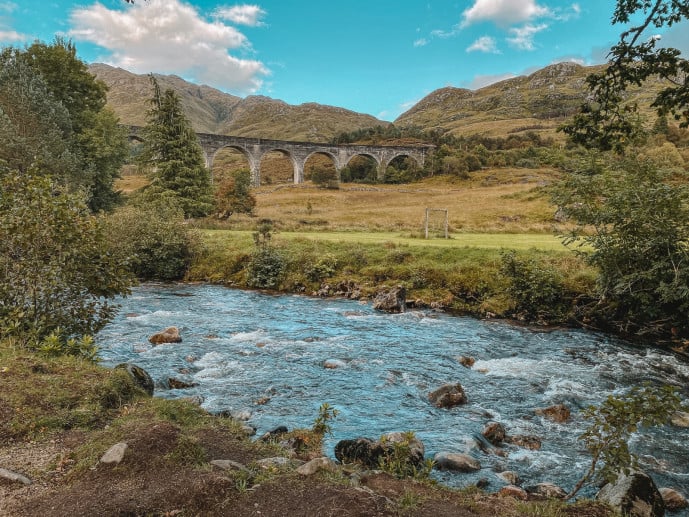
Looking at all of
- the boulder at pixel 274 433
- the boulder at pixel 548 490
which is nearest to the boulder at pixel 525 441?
the boulder at pixel 548 490

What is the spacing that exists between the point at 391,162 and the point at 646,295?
115m

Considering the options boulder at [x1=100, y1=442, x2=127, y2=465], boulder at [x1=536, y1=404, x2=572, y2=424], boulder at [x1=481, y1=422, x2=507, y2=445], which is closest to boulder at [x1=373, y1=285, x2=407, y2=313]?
boulder at [x1=536, y1=404, x2=572, y2=424]

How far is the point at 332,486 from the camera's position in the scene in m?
5.10

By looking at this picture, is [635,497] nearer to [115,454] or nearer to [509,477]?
[509,477]

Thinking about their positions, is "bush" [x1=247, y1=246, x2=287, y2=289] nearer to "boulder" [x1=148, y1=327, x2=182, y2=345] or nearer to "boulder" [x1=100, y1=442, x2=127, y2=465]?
"boulder" [x1=148, y1=327, x2=182, y2=345]

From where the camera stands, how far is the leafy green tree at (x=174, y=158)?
4278 cm

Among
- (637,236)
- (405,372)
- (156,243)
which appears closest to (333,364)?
(405,372)

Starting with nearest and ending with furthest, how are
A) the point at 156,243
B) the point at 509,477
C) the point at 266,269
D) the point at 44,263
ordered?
the point at 509,477 < the point at 44,263 < the point at 266,269 < the point at 156,243

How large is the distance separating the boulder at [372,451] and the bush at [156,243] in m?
21.9

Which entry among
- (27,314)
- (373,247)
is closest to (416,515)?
(27,314)

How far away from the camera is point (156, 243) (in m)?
26.8

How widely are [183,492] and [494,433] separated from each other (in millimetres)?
5789

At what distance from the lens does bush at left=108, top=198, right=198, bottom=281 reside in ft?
85.5

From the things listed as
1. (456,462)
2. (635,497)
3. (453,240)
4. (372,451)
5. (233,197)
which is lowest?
(456,462)
